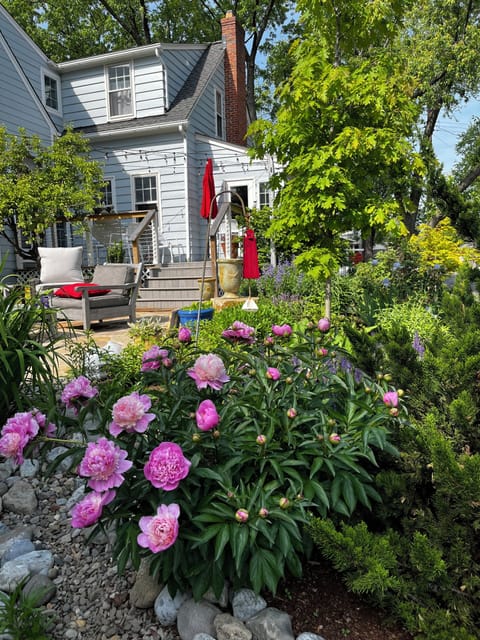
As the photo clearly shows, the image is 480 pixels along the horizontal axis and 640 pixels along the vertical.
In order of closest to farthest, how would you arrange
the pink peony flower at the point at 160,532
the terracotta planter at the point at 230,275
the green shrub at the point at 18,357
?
the pink peony flower at the point at 160,532 → the green shrub at the point at 18,357 → the terracotta planter at the point at 230,275

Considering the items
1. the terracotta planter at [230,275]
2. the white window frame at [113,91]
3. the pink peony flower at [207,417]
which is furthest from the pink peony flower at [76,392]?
the white window frame at [113,91]

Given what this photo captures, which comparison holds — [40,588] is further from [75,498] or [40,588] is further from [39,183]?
[39,183]

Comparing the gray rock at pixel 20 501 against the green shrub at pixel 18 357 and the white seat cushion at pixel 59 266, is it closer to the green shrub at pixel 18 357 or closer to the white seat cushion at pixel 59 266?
the green shrub at pixel 18 357

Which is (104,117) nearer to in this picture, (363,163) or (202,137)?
(202,137)

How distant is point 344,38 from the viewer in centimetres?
503

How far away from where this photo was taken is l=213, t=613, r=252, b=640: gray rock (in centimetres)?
142

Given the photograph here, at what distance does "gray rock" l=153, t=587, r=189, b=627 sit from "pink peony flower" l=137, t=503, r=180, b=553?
49 centimetres

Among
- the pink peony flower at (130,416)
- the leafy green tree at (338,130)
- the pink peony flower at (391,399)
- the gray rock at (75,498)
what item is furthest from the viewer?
the leafy green tree at (338,130)

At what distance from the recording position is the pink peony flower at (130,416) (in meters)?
1.30

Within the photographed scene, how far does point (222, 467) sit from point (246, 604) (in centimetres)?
50

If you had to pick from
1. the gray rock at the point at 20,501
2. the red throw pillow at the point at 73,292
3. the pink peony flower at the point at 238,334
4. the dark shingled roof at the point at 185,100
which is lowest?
the gray rock at the point at 20,501

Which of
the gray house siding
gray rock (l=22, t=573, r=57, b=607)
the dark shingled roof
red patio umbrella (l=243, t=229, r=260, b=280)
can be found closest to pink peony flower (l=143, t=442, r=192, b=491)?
gray rock (l=22, t=573, r=57, b=607)

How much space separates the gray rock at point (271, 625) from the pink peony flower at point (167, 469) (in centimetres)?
61

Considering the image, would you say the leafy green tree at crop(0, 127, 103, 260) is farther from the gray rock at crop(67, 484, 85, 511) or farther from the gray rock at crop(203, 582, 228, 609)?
the gray rock at crop(203, 582, 228, 609)
